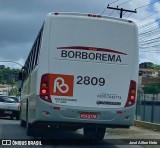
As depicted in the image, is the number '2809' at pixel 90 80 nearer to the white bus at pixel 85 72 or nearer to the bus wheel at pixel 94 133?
the white bus at pixel 85 72

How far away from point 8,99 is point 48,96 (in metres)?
16.8

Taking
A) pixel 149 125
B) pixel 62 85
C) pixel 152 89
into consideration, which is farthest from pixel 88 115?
pixel 152 89

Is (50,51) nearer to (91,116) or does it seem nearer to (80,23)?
(80,23)

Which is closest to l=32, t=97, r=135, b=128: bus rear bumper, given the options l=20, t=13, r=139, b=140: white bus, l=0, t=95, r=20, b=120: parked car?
l=20, t=13, r=139, b=140: white bus

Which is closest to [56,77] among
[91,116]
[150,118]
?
[91,116]

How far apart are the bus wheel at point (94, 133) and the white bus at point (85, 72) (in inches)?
72.5

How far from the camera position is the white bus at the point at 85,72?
40.3 feet

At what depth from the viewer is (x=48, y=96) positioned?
12234 millimetres

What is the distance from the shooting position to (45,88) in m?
12.3

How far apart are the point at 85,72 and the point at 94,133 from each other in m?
2.90

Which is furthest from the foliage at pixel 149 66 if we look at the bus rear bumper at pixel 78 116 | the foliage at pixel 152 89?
the bus rear bumper at pixel 78 116

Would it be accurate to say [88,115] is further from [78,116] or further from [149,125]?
[149,125]

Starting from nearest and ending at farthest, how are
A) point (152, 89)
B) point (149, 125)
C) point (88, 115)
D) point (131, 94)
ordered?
point (88, 115), point (131, 94), point (149, 125), point (152, 89)

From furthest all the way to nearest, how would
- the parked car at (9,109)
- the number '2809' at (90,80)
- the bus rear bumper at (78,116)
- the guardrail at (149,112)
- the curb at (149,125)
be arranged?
the parked car at (9,109), the guardrail at (149,112), the curb at (149,125), the number '2809' at (90,80), the bus rear bumper at (78,116)
